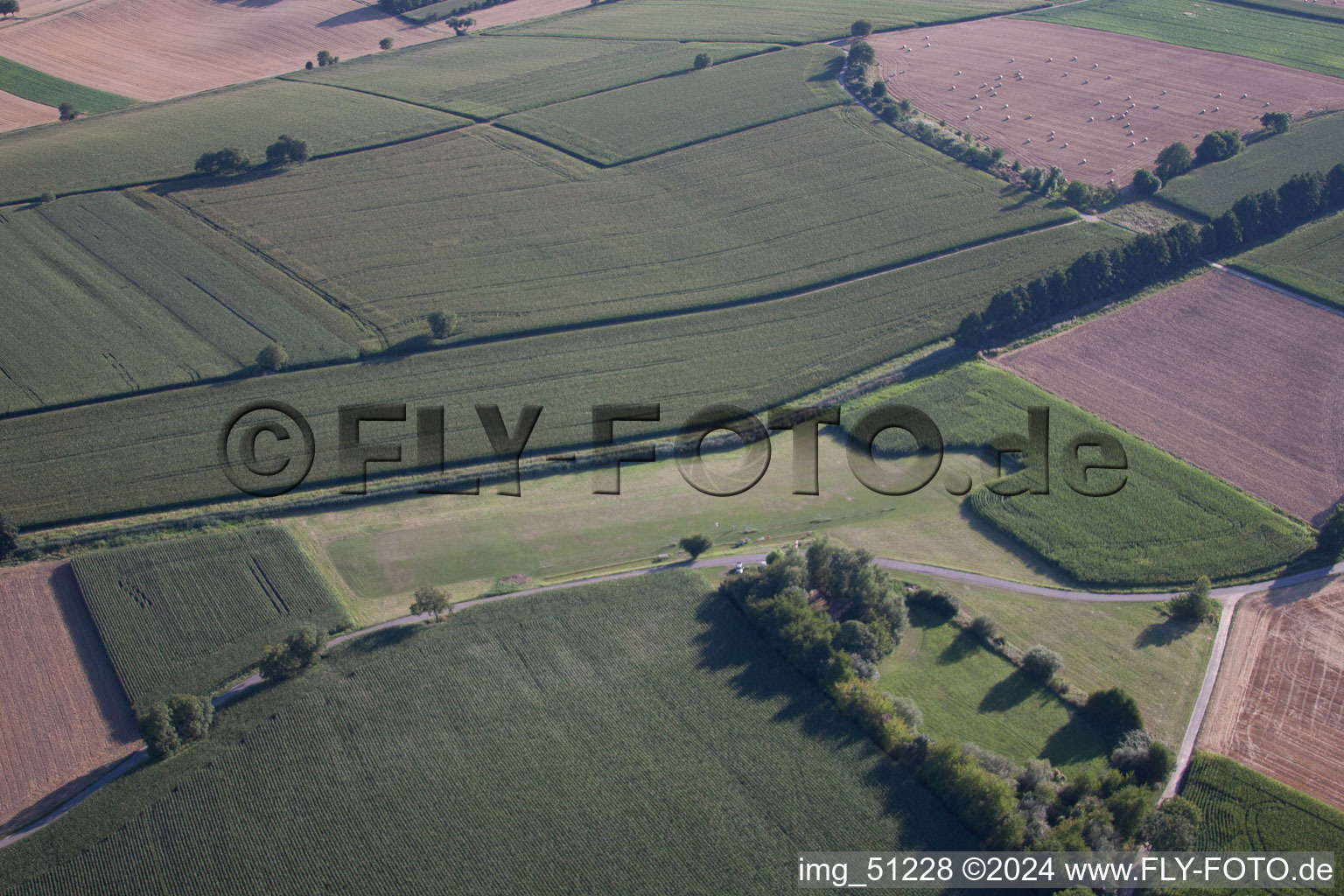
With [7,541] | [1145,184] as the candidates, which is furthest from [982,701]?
[1145,184]

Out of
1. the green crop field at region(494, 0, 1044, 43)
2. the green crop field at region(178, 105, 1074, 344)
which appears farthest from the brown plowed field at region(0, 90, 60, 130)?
the green crop field at region(494, 0, 1044, 43)

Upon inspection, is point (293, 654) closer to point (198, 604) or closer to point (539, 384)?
point (198, 604)

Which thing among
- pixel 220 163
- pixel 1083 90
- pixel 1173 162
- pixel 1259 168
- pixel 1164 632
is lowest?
pixel 1164 632

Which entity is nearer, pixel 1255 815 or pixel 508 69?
pixel 1255 815

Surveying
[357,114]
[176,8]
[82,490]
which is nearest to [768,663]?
[82,490]

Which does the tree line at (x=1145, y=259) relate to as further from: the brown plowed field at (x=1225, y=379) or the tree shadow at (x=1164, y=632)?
the tree shadow at (x=1164, y=632)

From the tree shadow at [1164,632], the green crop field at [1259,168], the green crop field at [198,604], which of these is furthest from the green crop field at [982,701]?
the green crop field at [1259,168]
